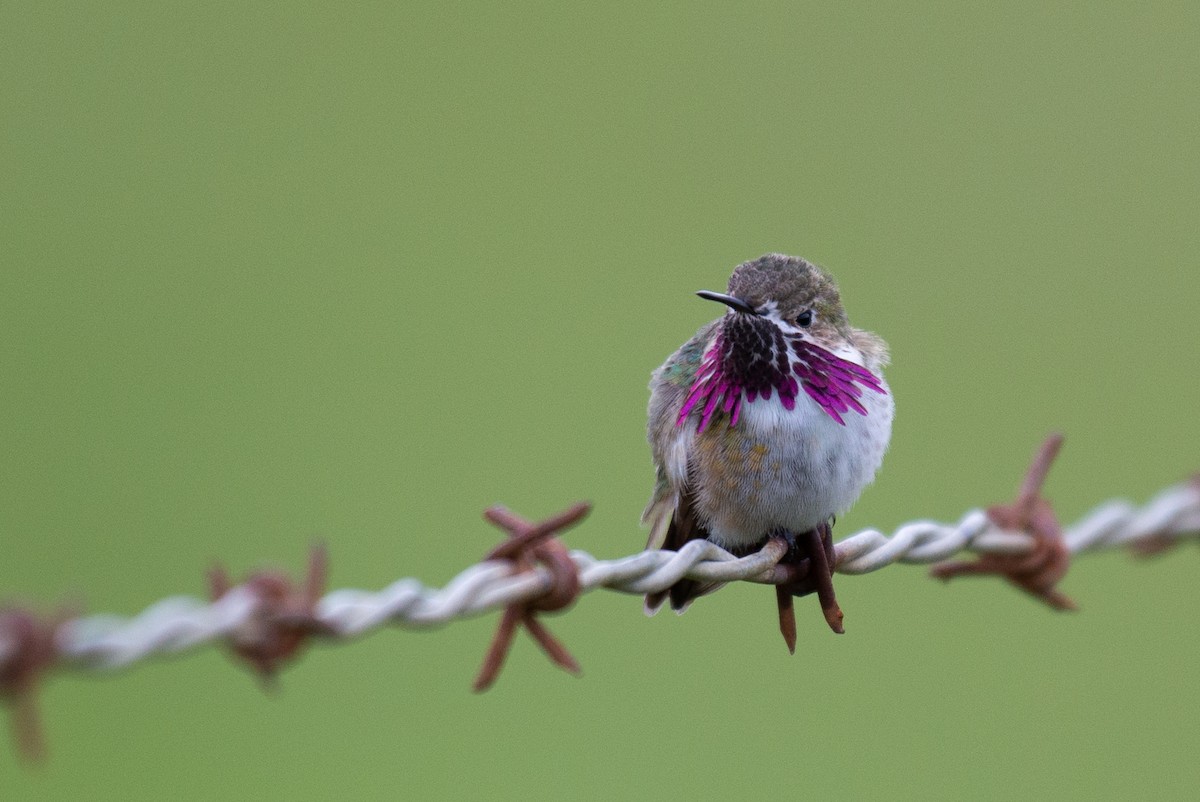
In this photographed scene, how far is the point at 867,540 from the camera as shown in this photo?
397 centimetres

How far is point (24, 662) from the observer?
2107 millimetres

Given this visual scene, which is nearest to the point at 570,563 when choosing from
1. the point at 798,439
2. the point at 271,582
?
the point at 271,582

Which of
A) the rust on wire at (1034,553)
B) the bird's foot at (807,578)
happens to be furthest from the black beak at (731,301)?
the rust on wire at (1034,553)

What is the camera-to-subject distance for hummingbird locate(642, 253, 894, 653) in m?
4.39

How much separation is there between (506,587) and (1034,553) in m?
2.19

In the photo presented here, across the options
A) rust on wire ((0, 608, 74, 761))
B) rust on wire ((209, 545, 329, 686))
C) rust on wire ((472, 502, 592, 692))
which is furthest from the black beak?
rust on wire ((0, 608, 74, 761))

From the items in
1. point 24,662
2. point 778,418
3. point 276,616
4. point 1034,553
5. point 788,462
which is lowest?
point 24,662

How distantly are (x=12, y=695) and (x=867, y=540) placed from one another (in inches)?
98.6

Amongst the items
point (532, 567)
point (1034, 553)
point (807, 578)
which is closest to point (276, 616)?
point (532, 567)

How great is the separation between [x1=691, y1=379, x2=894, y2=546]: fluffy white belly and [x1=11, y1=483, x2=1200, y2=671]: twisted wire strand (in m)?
0.35

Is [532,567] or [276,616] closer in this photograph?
[276,616]

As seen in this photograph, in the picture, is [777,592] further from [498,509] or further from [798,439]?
[498,509]

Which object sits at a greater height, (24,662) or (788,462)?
(788,462)

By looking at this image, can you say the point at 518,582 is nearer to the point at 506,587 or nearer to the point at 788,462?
the point at 506,587
